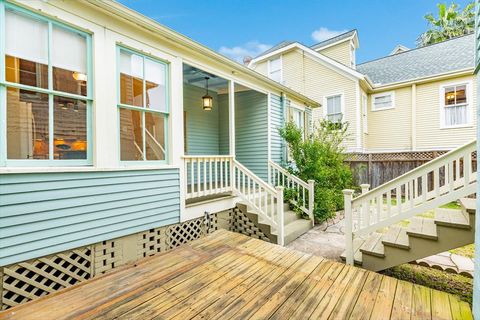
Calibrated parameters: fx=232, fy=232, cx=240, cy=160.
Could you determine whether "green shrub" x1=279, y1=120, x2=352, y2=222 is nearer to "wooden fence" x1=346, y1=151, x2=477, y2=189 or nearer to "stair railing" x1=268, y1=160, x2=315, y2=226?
"stair railing" x1=268, y1=160, x2=315, y2=226

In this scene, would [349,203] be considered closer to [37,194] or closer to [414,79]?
[37,194]

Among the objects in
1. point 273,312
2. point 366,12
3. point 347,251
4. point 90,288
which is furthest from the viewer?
point 366,12

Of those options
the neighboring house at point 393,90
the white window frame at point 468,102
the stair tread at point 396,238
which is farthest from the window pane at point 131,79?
the white window frame at point 468,102

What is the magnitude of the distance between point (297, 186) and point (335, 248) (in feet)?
6.52

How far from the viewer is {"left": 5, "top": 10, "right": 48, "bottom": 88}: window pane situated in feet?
8.50

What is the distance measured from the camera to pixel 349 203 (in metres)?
3.70

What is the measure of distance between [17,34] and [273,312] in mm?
4007

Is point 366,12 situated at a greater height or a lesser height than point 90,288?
greater

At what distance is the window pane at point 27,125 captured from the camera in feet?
8.54

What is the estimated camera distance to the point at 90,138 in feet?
10.6

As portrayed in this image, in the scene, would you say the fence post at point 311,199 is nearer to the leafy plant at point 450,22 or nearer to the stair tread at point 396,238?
the stair tread at point 396,238

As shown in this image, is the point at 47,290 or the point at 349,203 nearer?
the point at 47,290

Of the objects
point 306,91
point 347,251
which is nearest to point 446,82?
point 306,91

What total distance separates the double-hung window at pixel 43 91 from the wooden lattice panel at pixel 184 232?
1830 mm
